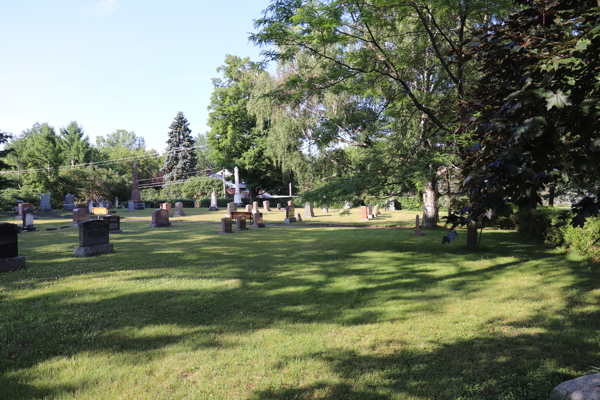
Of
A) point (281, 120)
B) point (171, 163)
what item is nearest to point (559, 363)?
point (281, 120)

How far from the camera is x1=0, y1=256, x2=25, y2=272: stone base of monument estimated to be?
862 centimetres

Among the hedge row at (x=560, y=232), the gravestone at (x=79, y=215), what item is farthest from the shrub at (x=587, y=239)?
the gravestone at (x=79, y=215)

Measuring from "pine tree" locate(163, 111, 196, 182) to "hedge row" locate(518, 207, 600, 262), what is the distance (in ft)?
175

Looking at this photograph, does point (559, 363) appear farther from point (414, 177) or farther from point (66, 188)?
point (66, 188)

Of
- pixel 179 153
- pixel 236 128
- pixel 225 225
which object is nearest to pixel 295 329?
pixel 225 225

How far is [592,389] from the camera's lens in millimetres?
2918

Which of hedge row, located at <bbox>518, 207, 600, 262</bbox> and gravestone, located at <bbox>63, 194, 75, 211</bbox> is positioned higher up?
gravestone, located at <bbox>63, 194, 75, 211</bbox>

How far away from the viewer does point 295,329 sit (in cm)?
521

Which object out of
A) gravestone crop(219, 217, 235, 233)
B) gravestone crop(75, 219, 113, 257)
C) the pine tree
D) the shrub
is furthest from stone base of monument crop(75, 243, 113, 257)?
the pine tree

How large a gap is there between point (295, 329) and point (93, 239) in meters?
8.51

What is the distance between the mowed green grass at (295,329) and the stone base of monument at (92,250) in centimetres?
83

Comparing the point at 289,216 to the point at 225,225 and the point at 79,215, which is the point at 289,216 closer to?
the point at 225,225

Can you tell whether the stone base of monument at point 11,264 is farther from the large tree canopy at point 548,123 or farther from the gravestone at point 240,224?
the gravestone at point 240,224

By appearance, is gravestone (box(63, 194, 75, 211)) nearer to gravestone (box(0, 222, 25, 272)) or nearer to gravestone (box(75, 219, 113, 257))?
gravestone (box(75, 219, 113, 257))
